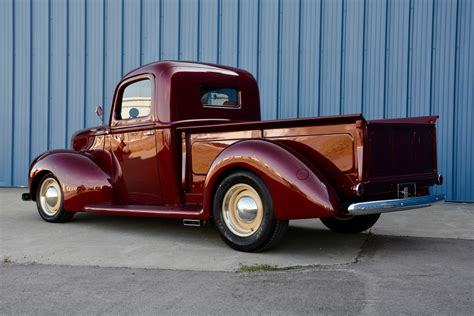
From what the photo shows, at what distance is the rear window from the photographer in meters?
6.41

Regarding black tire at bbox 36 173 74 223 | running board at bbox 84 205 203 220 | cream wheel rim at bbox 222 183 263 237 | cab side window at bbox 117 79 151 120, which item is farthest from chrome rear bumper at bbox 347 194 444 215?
black tire at bbox 36 173 74 223

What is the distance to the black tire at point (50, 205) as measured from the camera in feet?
22.4

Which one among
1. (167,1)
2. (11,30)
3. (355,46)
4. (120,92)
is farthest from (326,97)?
(11,30)

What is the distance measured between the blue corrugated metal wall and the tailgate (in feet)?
13.3

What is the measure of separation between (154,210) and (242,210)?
44.6 inches

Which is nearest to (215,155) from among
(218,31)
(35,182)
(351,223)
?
(351,223)

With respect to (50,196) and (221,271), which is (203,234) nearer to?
(221,271)

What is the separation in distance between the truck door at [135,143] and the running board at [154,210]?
19 centimetres

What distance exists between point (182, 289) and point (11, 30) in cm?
974

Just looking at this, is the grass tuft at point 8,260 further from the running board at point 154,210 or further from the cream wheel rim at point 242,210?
the cream wheel rim at point 242,210

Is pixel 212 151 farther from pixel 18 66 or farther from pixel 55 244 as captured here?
pixel 18 66

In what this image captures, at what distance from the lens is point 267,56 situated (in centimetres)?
1020

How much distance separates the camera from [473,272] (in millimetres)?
4406

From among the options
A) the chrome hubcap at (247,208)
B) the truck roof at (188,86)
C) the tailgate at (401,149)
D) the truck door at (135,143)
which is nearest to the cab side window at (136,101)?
the truck door at (135,143)
